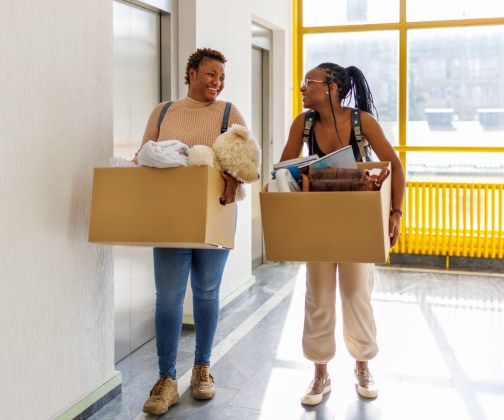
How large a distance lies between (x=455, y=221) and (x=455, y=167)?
1.74ft

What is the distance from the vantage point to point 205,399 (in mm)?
2891

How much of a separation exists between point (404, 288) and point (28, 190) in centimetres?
363

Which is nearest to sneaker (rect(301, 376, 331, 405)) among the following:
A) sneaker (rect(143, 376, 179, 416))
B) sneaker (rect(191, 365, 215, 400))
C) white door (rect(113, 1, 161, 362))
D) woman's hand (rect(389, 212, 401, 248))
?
sneaker (rect(191, 365, 215, 400))

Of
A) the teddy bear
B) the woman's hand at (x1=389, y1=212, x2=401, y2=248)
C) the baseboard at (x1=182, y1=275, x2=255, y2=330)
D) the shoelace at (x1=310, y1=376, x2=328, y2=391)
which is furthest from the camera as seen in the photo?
the baseboard at (x1=182, y1=275, x2=255, y2=330)

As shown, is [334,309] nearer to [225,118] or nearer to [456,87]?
[225,118]

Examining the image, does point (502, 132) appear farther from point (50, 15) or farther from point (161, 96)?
point (50, 15)

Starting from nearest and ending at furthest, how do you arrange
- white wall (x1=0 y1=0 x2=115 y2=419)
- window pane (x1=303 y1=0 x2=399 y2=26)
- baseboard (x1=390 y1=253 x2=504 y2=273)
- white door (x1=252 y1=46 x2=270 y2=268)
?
white wall (x1=0 y1=0 x2=115 y2=419)
white door (x1=252 y1=46 x2=270 y2=268)
baseboard (x1=390 y1=253 x2=504 y2=273)
window pane (x1=303 y1=0 x2=399 y2=26)

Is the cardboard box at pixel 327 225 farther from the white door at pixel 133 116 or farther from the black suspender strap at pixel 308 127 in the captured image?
the white door at pixel 133 116

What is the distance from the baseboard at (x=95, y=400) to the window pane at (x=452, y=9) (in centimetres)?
481

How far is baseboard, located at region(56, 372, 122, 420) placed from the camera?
2617 mm

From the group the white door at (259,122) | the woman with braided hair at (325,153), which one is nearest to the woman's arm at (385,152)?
the woman with braided hair at (325,153)

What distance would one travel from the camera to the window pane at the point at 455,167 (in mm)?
6230

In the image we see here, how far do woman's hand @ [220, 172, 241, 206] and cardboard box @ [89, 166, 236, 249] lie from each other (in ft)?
0.07

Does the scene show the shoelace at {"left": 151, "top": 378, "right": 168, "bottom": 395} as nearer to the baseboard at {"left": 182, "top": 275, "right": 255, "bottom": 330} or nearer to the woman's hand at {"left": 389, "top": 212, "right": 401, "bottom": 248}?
the woman's hand at {"left": 389, "top": 212, "right": 401, "bottom": 248}
